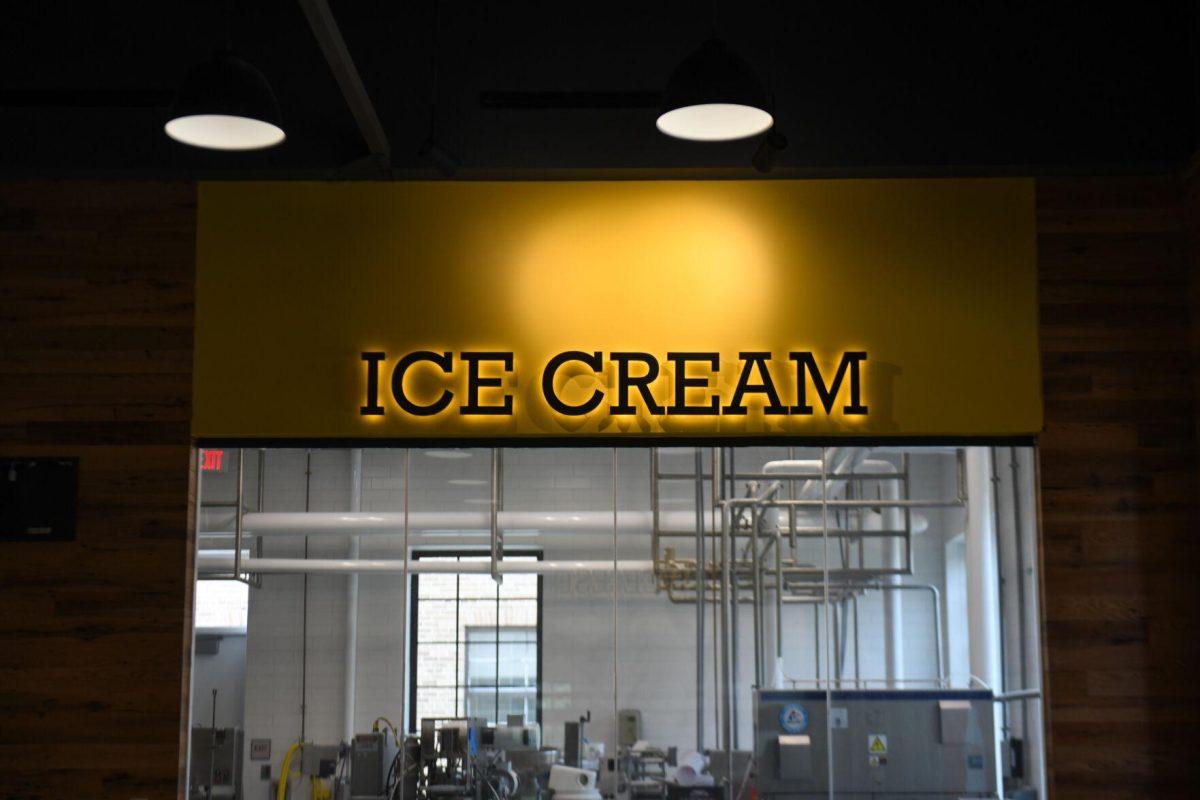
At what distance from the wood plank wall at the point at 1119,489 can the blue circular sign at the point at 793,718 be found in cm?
95

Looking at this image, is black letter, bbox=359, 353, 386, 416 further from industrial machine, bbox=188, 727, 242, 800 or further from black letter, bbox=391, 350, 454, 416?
industrial machine, bbox=188, 727, 242, 800

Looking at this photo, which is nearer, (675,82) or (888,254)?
(675,82)

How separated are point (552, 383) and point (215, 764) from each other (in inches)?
78.9

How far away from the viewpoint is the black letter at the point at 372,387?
596cm

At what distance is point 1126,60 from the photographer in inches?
236

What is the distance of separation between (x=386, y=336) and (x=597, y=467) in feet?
3.32

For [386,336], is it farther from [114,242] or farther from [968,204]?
[968,204]

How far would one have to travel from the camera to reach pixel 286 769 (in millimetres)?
5777

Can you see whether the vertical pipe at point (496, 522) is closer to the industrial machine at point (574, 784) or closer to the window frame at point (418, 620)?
the window frame at point (418, 620)

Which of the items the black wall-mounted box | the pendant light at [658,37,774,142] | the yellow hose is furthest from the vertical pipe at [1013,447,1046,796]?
the black wall-mounted box

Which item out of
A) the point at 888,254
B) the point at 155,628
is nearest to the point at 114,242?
the point at 155,628

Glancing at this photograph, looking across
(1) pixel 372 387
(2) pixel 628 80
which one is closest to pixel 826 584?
(1) pixel 372 387

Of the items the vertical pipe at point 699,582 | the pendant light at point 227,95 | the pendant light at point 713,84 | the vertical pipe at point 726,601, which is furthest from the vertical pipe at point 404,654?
the pendant light at point 713,84

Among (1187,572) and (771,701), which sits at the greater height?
(1187,572)
